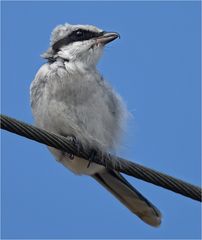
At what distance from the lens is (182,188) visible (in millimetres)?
5453

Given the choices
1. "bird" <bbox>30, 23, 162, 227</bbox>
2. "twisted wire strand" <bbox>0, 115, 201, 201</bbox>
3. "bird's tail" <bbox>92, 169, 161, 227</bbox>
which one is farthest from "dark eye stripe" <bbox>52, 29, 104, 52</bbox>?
"twisted wire strand" <bbox>0, 115, 201, 201</bbox>

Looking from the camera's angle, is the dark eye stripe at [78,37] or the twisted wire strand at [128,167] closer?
the twisted wire strand at [128,167]

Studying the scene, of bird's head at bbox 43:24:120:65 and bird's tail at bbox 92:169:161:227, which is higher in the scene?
bird's head at bbox 43:24:120:65

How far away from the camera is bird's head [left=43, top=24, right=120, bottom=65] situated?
24.9 feet

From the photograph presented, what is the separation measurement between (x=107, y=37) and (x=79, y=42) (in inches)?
12.5

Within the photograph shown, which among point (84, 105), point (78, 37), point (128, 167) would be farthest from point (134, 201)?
point (78, 37)

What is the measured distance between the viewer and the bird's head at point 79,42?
24.9 feet

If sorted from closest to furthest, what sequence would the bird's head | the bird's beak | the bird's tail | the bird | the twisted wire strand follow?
the twisted wire strand < the bird < the bird's tail < the bird's head < the bird's beak

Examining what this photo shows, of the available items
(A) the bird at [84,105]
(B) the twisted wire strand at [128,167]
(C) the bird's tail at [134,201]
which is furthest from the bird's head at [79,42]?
(B) the twisted wire strand at [128,167]

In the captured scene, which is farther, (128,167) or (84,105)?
(84,105)

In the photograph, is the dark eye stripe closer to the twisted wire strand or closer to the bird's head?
the bird's head

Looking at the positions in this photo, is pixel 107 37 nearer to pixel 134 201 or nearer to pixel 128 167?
pixel 134 201

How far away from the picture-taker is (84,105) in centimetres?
694

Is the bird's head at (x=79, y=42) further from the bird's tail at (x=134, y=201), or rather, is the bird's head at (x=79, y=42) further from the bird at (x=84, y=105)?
the bird's tail at (x=134, y=201)
